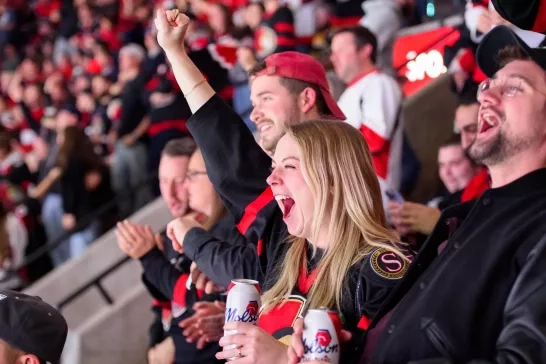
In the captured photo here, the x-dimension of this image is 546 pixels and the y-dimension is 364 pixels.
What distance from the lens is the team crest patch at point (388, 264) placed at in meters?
2.42

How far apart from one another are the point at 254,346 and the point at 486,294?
584mm

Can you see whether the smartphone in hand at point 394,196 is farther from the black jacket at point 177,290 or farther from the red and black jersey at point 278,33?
the red and black jersey at point 278,33

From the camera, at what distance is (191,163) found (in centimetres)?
385

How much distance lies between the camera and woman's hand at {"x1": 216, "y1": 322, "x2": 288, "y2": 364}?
225 cm

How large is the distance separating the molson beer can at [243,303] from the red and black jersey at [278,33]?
4.70 metres

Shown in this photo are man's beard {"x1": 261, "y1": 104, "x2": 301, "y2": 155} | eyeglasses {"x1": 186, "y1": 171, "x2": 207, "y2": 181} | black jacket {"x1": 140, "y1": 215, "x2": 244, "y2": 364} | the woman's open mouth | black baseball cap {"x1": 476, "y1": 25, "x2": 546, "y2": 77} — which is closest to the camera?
black baseball cap {"x1": 476, "y1": 25, "x2": 546, "y2": 77}

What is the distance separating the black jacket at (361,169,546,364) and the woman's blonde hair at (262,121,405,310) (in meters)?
0.40

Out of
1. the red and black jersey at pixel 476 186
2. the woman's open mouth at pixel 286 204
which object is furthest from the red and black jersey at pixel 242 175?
the red and black jersey at pixel 476 186

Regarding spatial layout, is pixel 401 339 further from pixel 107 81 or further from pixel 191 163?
pixel 107 81

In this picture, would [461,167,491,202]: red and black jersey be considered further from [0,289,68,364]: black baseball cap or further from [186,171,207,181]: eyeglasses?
[0,289,68,364]: black baseball cap

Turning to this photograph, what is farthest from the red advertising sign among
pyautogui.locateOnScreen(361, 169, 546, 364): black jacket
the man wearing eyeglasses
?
pyautogui.locateOnScreen(361, 169, 546, 364): black jacket

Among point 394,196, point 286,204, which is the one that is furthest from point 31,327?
point 394,196

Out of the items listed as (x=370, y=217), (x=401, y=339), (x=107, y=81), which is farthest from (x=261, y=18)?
(x=401, y=339)

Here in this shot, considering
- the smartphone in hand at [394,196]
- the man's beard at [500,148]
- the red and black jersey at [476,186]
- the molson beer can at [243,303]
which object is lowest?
the red and black jersey at [476,186]
